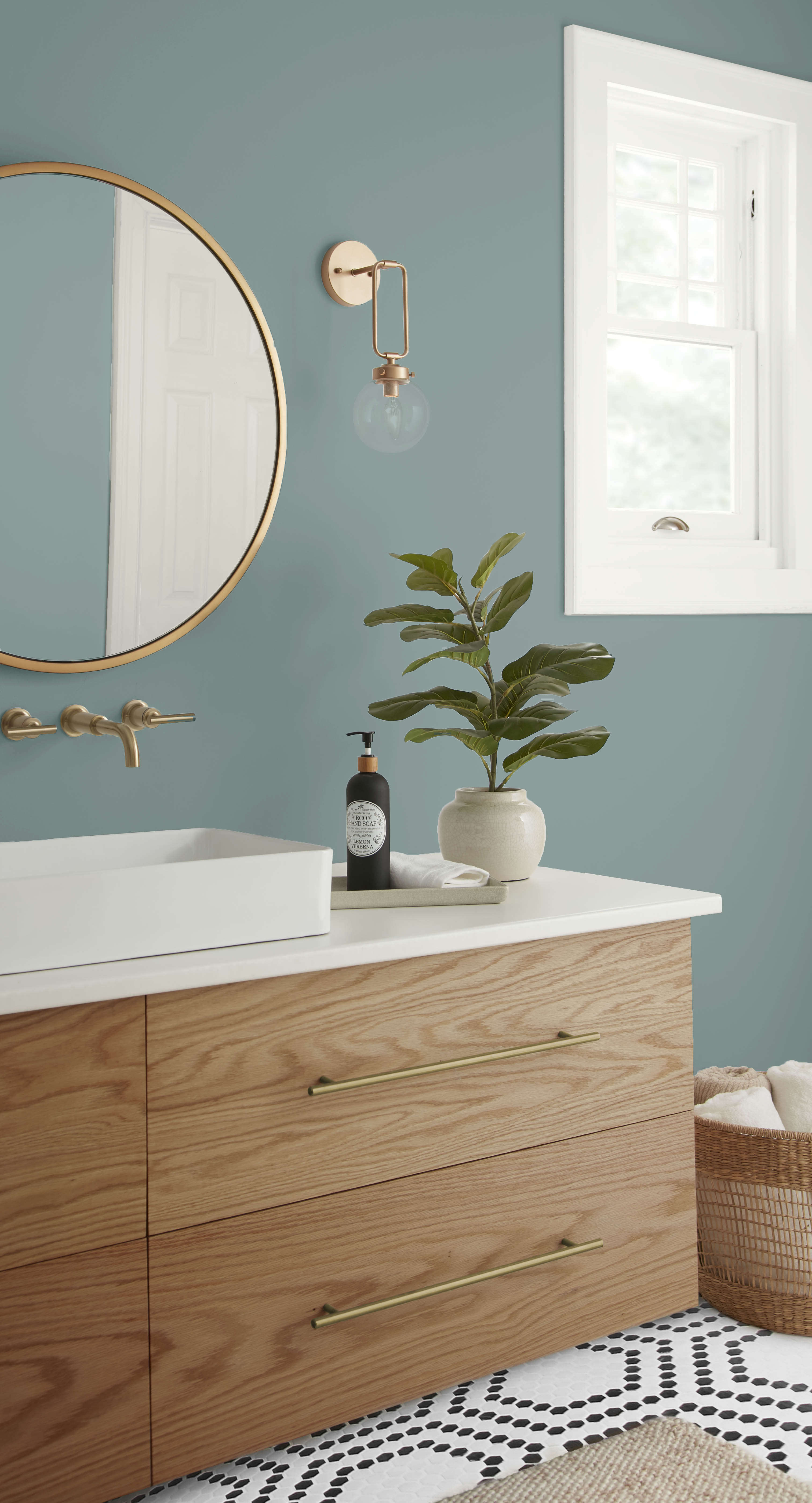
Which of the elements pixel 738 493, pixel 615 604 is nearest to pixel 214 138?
pixel 615 604

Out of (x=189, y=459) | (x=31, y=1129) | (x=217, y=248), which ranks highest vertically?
(x=217, y=248)

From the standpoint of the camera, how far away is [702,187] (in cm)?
259

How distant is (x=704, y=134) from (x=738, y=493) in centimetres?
73

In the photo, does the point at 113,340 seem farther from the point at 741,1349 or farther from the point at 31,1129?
the point at 741,1349

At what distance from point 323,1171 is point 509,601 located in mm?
906

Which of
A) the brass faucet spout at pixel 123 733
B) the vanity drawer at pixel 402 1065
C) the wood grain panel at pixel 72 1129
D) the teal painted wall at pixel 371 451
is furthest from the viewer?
the teal painted wall at pixel 371 451

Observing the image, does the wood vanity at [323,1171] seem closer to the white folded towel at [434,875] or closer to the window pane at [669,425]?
the white folded towel at [434,875]

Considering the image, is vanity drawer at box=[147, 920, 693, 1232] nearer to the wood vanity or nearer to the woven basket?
the wood vanity

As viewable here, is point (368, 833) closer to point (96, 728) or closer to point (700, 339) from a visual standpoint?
point (96, 728)

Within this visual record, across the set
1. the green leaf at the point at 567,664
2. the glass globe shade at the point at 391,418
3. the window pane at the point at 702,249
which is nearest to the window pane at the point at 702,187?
the window pane at the point at 702,249

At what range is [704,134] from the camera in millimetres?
2545

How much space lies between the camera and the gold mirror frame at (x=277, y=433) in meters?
1.77

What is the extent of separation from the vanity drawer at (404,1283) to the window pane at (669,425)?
131 centimetres

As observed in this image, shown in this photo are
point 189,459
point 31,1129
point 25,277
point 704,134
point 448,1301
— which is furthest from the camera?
point 704,134
